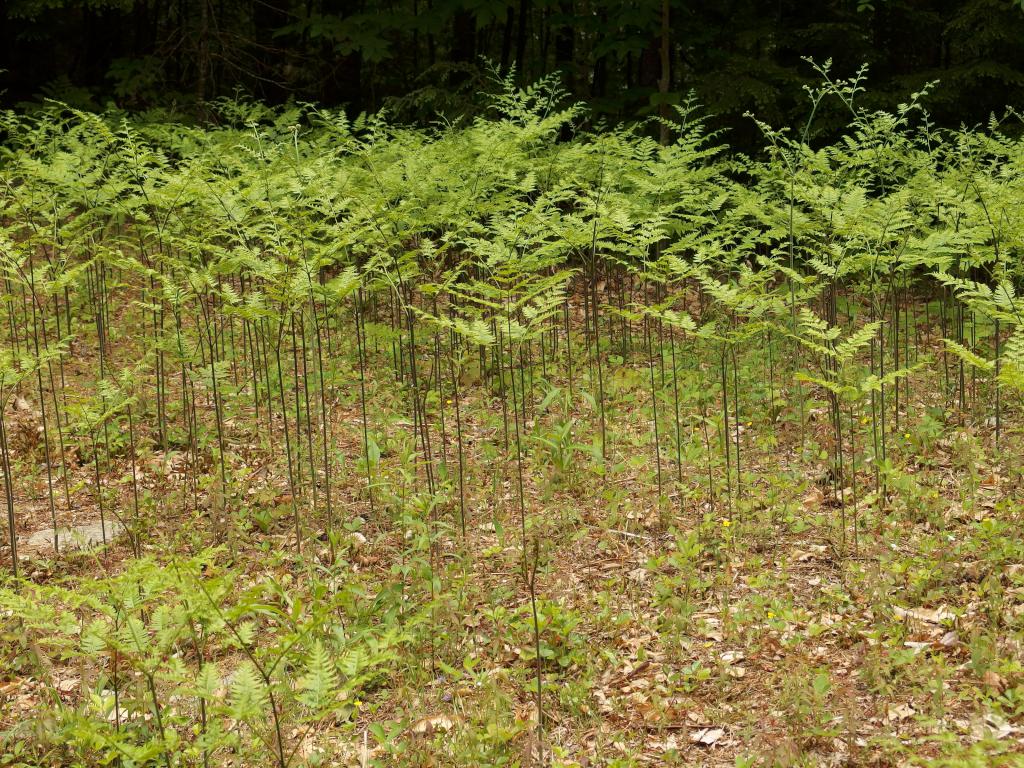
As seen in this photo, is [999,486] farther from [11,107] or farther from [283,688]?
[11,107]

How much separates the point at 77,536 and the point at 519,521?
97.0 inches

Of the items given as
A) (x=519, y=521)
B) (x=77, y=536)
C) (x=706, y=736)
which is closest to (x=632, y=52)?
(x=519, y=521)

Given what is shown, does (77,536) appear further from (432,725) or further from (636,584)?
(636,584)

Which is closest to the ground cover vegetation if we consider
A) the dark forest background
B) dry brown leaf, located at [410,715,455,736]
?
dry brown leaf, located at [410,715,455,736]

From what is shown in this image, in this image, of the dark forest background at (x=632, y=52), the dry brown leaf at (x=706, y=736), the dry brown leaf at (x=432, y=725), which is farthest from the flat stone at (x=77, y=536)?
the dark forest background at (x=632, y=52)

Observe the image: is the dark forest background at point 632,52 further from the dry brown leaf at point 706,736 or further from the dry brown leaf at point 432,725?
the dry brown leaf at point 432,725

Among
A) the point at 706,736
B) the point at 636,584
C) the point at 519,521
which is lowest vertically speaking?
the point at 706,736

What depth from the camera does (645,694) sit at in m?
3.68

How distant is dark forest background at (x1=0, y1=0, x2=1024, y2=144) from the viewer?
10312 mm

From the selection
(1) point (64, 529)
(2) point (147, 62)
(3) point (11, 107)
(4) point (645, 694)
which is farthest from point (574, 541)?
(3) point (11, 107)

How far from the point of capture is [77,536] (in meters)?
4.99

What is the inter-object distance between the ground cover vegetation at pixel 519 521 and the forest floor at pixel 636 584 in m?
0.02

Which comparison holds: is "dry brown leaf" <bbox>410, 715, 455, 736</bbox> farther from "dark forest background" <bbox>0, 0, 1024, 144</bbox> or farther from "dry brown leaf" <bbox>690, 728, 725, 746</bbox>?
"dark forest background" <bbox>0, 0, 1024, 144</bbox>

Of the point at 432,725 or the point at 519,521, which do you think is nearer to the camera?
the point at 432,725
